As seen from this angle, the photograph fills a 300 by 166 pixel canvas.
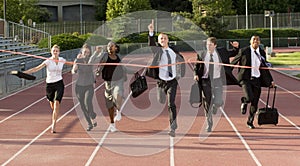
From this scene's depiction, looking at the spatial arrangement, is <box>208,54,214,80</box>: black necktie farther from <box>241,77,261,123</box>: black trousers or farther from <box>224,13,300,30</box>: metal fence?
<box>224,13,300,30</box>: metal fence

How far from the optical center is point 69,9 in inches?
3142

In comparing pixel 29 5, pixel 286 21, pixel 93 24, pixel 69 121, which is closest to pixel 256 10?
pixel 286 21

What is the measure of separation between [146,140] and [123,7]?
174 ft

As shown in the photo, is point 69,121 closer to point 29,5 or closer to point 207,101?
point 207,101

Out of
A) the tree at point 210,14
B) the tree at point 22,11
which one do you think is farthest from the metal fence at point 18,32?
the tree at point 210,14

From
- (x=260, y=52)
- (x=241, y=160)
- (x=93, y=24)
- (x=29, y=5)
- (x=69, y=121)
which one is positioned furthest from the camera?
(x=93, y=24)

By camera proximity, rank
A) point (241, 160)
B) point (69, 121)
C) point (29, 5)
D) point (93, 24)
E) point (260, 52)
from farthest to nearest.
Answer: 1. point (93, 24)
2. point (29, 5)
3. point (69, 121)
4. point (260, 52)
5. point (241, 160)

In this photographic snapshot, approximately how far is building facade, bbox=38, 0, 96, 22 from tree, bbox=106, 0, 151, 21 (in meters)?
13.1

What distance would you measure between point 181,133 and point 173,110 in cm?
67

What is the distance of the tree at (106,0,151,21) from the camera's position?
61428 mm

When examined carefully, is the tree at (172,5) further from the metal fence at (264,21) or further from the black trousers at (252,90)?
the black trousers at (252,90)

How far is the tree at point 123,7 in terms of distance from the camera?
61.4 metres

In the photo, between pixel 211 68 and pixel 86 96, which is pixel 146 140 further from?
pixel 211 68

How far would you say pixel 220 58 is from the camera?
10.8m
